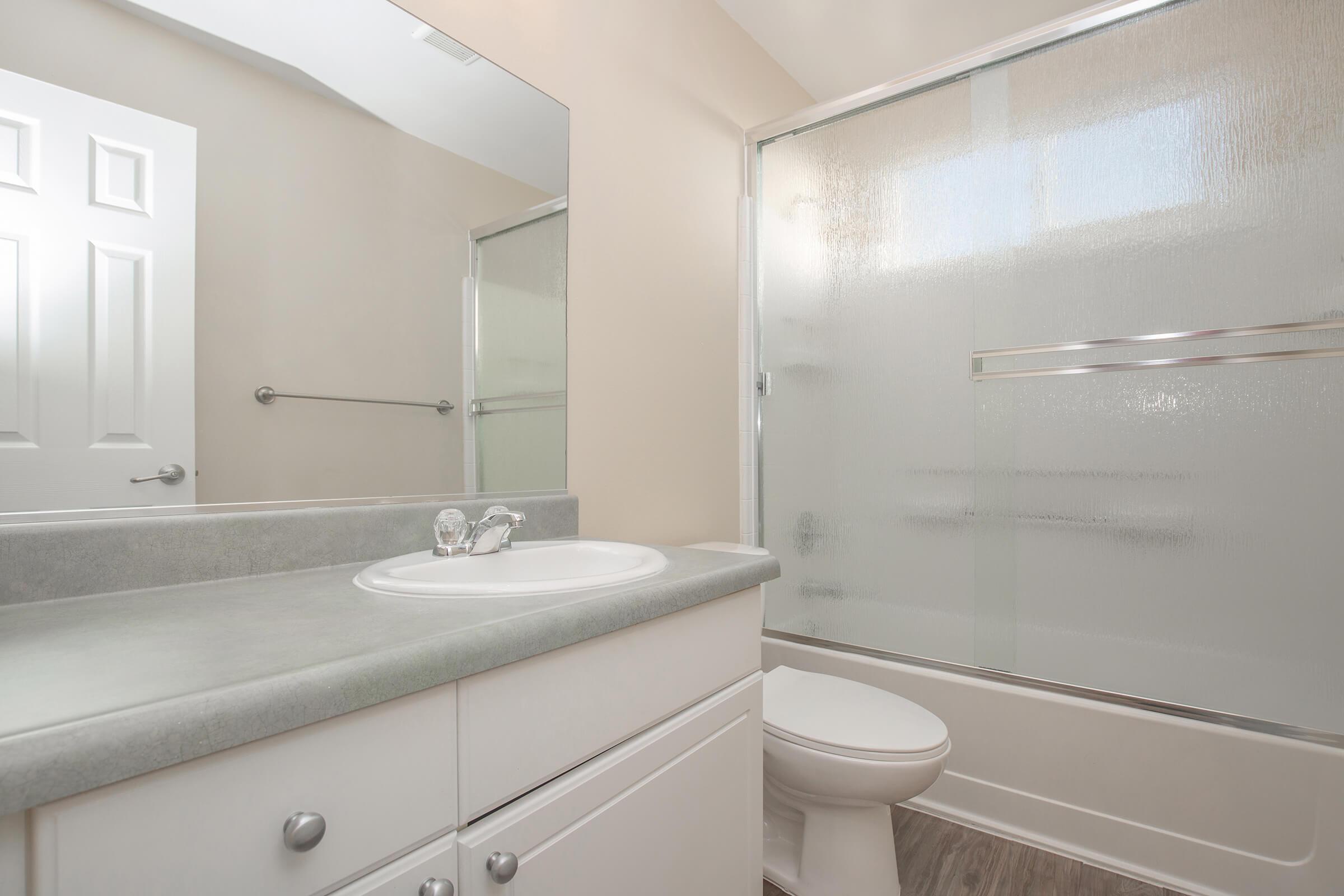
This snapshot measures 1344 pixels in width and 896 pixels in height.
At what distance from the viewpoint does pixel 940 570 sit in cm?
187

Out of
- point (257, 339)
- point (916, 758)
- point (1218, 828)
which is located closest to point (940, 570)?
point (916, 758)

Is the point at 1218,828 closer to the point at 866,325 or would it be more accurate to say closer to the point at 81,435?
the point at 866,325

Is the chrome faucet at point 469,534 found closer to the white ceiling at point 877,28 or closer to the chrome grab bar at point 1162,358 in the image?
the chrome grab bar at point 1162,358

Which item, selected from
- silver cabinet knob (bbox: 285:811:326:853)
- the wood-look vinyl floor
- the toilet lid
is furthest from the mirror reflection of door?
the wood-look vinyl floor

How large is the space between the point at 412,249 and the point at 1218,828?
2.15m

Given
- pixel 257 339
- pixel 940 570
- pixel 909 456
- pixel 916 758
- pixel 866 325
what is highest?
pixel 866 325

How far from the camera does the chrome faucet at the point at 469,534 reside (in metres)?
1.14

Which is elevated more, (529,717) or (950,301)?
(950,301)

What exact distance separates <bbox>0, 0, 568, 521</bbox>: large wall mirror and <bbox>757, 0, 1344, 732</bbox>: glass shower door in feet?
3.43

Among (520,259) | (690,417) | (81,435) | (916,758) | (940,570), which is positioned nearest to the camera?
(81,435)

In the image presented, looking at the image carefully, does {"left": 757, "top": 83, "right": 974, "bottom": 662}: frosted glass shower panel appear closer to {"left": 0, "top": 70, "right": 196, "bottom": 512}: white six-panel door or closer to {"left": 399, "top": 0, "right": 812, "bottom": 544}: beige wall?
{"left": 399, "top": 0, "right": 812, "bottom": 544}: beige wall

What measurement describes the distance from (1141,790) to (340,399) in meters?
1.98

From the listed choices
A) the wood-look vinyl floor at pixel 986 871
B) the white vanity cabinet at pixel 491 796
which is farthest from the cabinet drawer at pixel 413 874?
the wood-look vinyl floor at pixel 986 871

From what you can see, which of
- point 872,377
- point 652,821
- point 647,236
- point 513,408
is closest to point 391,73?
point 513,408
